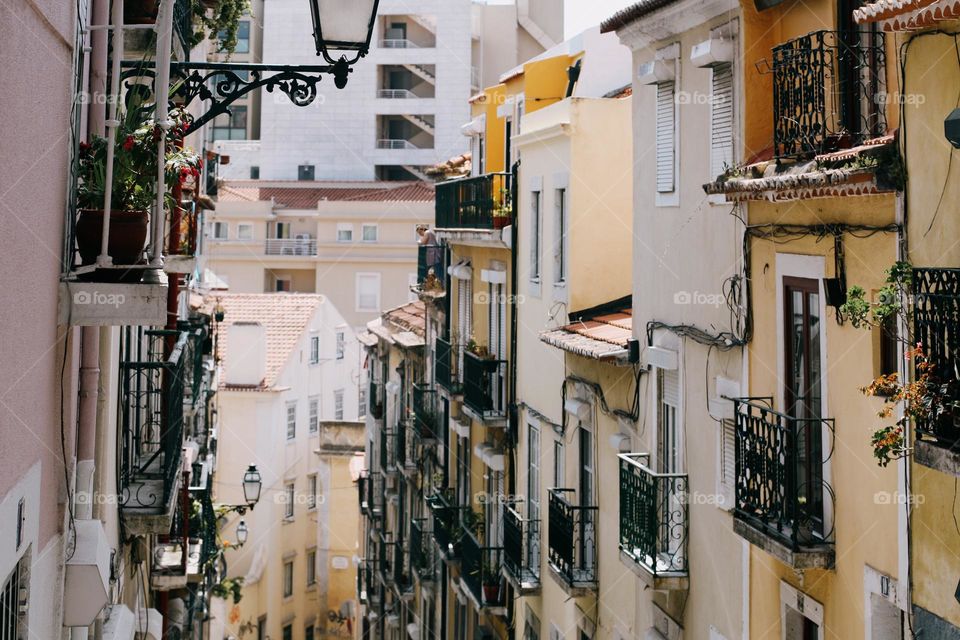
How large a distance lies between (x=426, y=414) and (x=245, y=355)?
1738 centimetres

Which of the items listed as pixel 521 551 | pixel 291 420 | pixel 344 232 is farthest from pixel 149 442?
pixel 344 232

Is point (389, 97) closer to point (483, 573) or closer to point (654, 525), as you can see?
point (483, 573)

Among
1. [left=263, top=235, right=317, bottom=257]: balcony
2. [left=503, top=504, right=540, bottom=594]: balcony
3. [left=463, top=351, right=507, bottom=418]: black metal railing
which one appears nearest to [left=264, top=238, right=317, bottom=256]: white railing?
[left=263, top=235, right=317, bottom=257]: balcony

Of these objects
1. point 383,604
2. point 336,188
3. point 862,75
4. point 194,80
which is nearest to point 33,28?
point 194,80

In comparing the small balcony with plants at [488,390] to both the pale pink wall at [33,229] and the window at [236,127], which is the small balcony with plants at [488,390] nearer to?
the pale pink wall at [33,229]

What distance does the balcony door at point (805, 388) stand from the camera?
31.8ft

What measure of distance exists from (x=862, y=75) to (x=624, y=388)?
6.00 m

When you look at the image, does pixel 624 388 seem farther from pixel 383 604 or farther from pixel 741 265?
A: pixel 383 604

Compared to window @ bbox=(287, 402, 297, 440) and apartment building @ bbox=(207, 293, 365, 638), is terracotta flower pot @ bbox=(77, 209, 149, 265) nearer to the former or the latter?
apartment building @ bbox=(207, 293, 365, 638)

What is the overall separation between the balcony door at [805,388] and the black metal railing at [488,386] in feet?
34.7

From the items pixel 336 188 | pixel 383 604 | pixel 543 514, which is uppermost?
pixel 336 188

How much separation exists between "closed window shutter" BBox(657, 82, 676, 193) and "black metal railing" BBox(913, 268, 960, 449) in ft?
20.5

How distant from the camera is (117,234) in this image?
6.77 m

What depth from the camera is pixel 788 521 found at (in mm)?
9305
